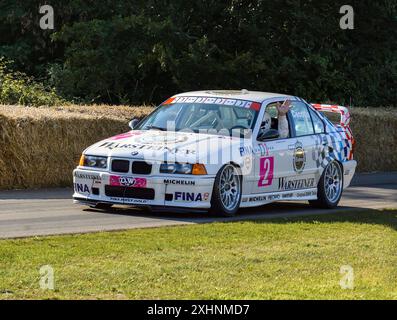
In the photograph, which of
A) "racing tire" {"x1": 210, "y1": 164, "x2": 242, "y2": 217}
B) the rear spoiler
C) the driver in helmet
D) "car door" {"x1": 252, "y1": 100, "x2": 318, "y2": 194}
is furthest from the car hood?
the rear spoiler

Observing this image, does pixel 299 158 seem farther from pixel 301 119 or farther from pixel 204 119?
pixel 204 119

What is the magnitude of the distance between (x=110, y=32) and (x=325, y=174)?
40.9 ft

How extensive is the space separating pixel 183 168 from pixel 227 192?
2.51 feet

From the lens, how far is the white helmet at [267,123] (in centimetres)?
1568

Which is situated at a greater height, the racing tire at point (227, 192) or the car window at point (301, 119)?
the car window at point (301, 119)

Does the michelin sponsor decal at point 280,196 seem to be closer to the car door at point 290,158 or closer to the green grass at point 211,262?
the car door at point 290,158

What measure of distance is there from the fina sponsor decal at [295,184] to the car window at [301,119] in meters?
0.67

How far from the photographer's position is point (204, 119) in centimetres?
1547

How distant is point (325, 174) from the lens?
54.4 feet

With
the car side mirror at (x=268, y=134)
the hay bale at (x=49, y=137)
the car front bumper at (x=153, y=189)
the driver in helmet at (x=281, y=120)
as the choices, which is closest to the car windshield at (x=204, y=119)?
the car side mirror at (x=268, y=134)

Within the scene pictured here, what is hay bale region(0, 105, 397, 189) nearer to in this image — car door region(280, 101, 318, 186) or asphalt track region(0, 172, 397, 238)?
asphalt track region(0, 172, 397, 238)

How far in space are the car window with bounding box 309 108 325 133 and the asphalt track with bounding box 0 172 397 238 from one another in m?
1.17

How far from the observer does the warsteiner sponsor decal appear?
560 inches

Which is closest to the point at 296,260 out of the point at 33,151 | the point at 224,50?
the point at 33,151
